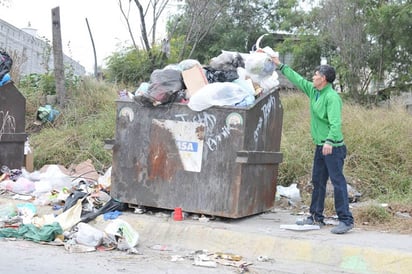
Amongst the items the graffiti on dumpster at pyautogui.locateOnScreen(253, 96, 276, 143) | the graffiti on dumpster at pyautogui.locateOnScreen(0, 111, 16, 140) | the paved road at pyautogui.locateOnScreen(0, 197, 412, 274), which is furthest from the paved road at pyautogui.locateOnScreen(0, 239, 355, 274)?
the graffiti on dumpster at pyautogui.locateOnScreen(0, 111, 16, 140)

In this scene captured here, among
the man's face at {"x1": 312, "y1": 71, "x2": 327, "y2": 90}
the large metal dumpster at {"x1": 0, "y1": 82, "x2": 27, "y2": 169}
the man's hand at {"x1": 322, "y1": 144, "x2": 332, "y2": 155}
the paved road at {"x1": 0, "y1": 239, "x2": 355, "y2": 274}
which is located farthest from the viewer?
the large metal dumpster at {"x1": 0, "y1": 82, "x2": 27, "y2": 169}

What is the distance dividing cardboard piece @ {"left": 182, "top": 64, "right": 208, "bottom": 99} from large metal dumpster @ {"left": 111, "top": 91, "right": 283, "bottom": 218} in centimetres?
21

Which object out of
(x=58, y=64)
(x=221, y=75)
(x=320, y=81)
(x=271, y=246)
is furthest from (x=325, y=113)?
(x=58, y=64)

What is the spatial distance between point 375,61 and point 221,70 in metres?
10.7

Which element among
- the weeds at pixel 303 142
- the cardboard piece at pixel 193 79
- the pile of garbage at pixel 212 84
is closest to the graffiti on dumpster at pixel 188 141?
the pile of garbage at pixel 212 84

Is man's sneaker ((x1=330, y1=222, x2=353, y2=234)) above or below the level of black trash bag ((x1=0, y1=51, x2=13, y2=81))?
below

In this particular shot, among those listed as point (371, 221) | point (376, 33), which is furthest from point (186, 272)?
point (376, 33)

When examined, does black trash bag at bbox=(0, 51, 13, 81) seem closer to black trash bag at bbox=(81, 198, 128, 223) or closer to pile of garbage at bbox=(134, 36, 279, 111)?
pile of garbage at bbox=(134, 36, 279, 111)

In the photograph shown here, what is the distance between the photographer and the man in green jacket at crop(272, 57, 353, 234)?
5.68 m

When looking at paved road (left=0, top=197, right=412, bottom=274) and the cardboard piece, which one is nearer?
paved road (left=0, top=197, right=412, bottom=274)

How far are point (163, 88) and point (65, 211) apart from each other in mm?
1773

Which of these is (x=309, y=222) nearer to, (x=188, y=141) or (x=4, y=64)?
(x=188, y=141)

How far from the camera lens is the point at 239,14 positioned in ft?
78.6

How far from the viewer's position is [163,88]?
631 cm
